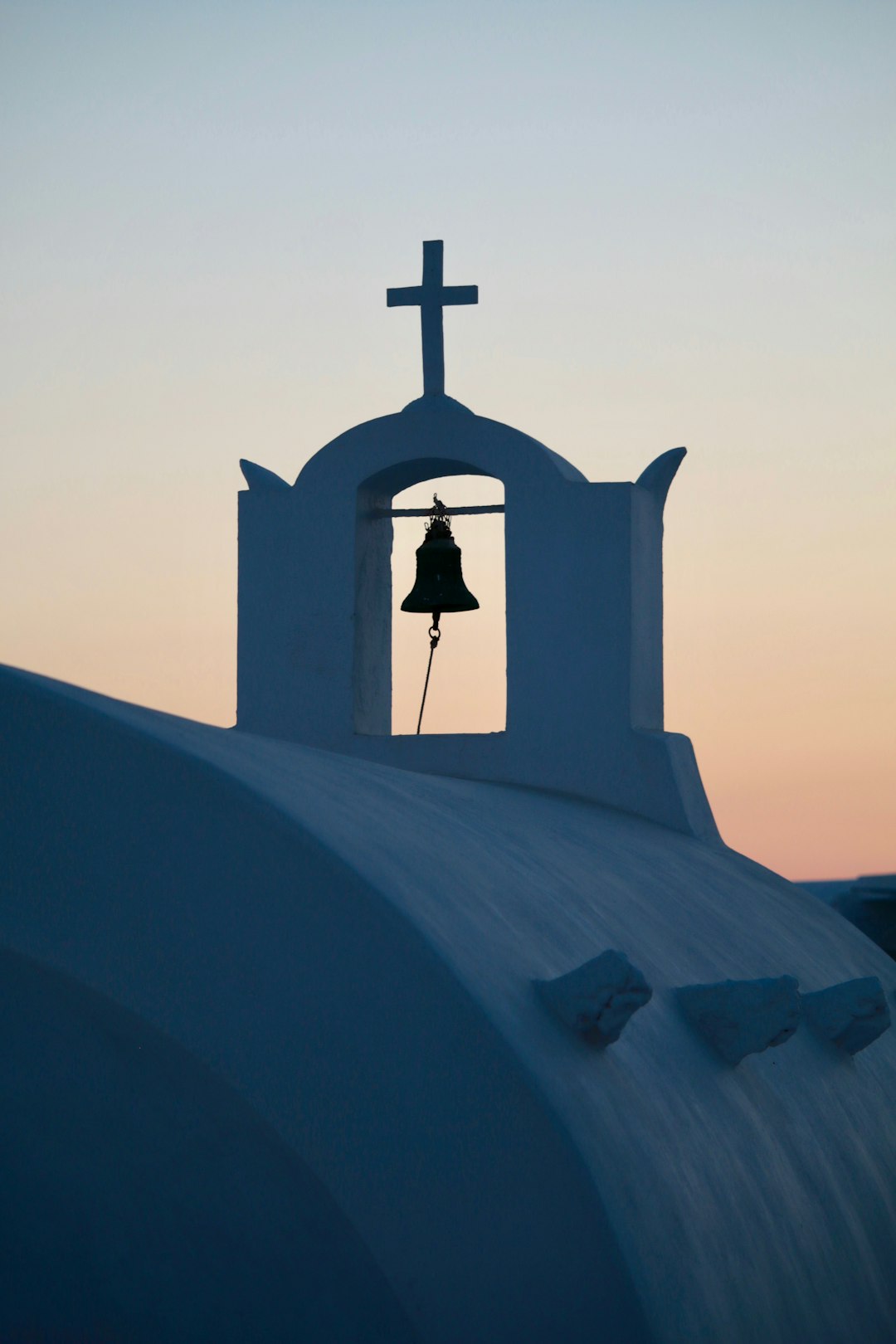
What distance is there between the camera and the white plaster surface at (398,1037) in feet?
12.1

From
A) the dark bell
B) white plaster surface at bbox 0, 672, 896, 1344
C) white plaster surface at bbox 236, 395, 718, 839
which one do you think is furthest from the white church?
the dark bell

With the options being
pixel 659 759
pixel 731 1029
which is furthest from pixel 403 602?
pixel 731 1029

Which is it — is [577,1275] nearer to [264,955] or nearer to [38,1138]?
[264,955]

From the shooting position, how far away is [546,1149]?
371cm

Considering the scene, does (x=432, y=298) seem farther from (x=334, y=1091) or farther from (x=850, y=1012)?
(x=334, y=1091)

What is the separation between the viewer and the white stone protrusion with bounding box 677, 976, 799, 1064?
4922 millimetres

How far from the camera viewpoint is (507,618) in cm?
802

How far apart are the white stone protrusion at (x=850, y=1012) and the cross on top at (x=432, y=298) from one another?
3782 mm

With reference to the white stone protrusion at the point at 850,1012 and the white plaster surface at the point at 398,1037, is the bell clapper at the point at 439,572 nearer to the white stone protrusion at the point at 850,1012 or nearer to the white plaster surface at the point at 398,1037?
the white stone protrusion at the point at 850,1012

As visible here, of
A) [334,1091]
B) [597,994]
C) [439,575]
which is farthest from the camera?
[439,575]

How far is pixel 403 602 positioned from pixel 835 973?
2.70 meters

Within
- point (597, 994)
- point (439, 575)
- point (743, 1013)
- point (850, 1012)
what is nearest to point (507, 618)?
point (439, 575)

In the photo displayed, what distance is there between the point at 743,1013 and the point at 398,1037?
1509mm

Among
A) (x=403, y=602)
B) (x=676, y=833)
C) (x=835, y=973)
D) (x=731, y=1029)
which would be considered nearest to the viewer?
(x=731, y=1029)
